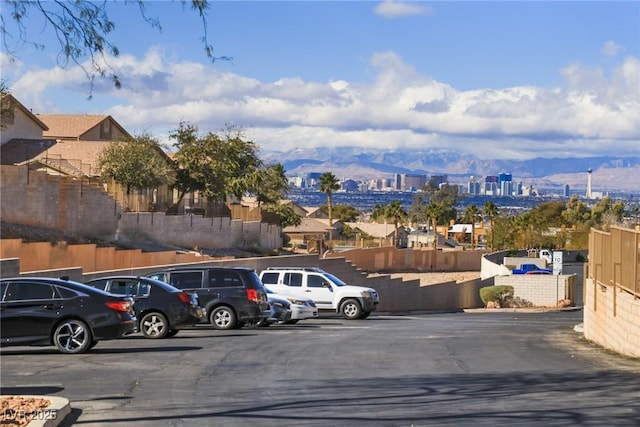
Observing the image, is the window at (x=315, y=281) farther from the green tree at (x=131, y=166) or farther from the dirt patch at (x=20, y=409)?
the green tree at (x=131, y=166)

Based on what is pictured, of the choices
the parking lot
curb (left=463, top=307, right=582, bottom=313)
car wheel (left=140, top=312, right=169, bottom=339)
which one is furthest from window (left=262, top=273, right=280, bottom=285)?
curb (left=463, top=307, right=582, bottom=313)

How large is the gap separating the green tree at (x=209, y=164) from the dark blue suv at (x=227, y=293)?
42519mm

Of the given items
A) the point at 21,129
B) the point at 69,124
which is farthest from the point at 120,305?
the point at 69,124

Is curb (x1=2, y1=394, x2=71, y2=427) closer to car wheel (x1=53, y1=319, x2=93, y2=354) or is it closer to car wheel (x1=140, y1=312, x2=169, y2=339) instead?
car wheel (x1=53, y1=319, x2=93, y2=354)

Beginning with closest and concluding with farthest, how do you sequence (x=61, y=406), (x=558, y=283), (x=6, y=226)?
(x=61, y=406) < (x=6, y=226) < (x=558, y=283)

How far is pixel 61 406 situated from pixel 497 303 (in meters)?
52.2

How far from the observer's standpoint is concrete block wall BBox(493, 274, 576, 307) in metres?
63.1

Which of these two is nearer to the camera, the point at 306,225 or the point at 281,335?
the point at 281,335

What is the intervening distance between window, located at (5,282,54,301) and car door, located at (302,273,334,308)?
61.6 ft

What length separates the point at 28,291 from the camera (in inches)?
806

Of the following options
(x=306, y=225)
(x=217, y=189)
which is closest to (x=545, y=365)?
(x=217, y=189)

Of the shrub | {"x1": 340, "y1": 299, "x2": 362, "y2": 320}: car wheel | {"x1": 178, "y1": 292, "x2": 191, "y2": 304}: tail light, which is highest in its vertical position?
{"x1": 178, "y1": 292, "x2": 191, "y2": 304}: tail light

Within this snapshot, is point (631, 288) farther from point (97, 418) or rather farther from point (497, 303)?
point (497, 303)

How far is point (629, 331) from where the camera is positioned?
2142 cm
